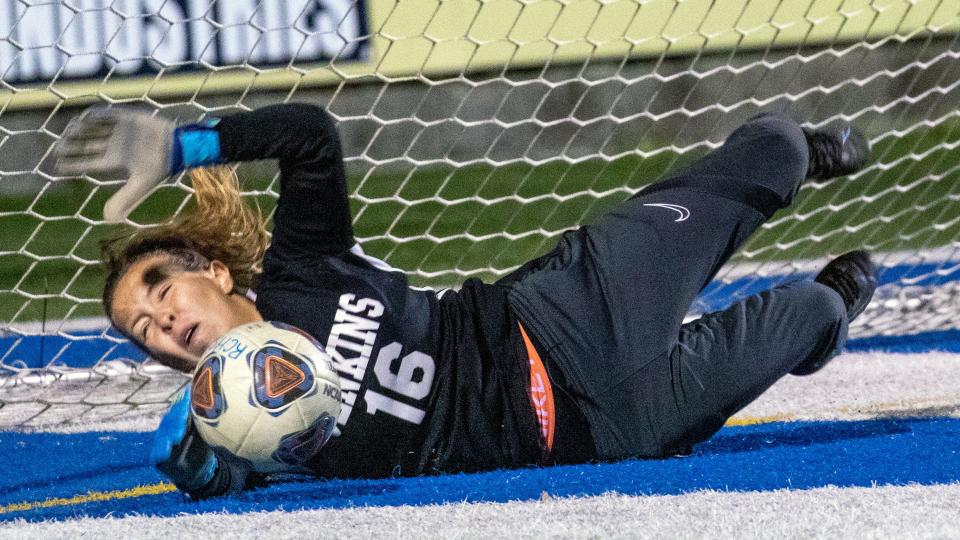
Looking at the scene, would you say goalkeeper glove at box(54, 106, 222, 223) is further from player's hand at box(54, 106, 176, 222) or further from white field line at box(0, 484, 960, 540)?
white field line at box(0, 484, 960, 540)

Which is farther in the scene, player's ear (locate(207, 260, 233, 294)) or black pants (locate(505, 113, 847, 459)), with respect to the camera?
player's ear (locate(207, 260, 233, 294))

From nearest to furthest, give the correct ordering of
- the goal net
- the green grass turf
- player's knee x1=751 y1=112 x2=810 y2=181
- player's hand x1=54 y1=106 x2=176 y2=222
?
1. player's hand x1=54 y1=106 x2=176 y2=222
2. player's knee x1=751 y1=112 x2=810 y2=181
3. the goal net
4. the green grass turf

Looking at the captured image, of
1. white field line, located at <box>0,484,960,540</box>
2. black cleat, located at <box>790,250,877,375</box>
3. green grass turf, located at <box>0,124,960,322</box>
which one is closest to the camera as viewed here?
white field line, located at <box>0,484,960,540</box>

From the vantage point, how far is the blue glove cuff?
2.16m

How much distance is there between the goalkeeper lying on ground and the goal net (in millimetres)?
988

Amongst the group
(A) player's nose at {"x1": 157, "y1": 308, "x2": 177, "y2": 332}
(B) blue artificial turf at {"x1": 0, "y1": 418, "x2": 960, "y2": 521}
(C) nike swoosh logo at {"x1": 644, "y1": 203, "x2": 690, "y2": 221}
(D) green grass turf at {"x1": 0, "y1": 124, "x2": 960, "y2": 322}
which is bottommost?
(D) green grass turf at {"x1": 0, "y1": 124, "x2": 960, "y2": 322}

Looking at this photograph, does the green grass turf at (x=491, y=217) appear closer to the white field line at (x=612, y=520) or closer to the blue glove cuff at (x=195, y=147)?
the blue glove cuff at (x=195, y=147)

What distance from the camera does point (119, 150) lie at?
6.88 feet

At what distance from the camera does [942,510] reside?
192cm

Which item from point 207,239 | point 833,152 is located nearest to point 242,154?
point 207,239

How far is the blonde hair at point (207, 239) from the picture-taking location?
262 cm

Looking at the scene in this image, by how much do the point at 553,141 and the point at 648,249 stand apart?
4.73 meters

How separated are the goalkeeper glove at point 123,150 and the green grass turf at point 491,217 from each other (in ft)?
6.60

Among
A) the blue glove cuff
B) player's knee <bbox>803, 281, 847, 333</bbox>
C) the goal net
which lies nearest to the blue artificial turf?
player's knee <bbox>803, 281, 847, 333</bbox>
